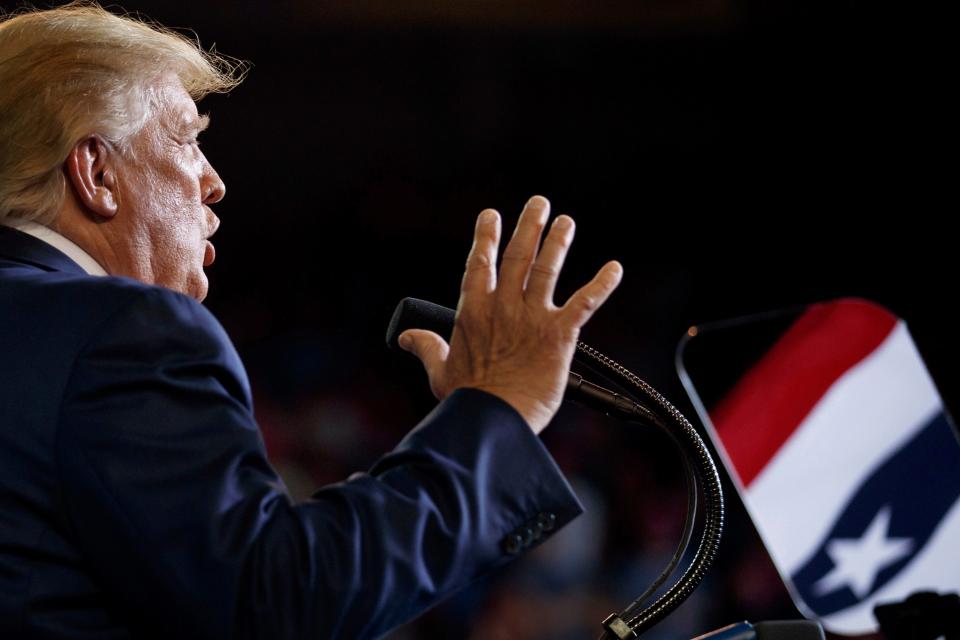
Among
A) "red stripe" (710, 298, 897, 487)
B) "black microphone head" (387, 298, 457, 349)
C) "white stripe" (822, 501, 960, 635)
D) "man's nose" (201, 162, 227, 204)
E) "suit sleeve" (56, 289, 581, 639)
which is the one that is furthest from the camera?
"red stripe" (710, 298, 897, 487)

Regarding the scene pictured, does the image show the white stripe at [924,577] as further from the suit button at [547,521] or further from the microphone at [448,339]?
the suit button at [547,521]

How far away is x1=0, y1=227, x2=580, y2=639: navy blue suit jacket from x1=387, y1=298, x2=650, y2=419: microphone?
179 millimetres

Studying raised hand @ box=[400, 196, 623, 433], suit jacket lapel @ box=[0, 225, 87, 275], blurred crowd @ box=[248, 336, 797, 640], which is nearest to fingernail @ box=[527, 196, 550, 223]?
raised hand @ box=[400, 196, 623, 433]

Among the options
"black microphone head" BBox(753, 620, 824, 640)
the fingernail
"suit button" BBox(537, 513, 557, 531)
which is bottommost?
"black microphone head" BBox(753, 620, 824, 640)

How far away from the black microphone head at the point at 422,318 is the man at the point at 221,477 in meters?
0.13

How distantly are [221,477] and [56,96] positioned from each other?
52 centimetres

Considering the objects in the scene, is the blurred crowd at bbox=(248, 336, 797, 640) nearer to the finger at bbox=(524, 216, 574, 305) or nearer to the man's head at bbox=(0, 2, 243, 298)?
the man's head at bbox=(0, 2, 243, 298)

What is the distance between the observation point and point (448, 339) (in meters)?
1.07

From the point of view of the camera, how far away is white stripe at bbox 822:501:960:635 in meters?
2.07

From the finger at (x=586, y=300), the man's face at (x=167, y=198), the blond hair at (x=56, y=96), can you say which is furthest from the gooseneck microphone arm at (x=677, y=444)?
the blond hair at (x=56, y=96)

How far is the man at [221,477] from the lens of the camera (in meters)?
0.72

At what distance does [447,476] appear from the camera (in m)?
0.78

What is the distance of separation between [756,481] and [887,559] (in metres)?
0.32

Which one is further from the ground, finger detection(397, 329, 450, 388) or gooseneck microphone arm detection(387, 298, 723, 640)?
finger detection(397, 329, 450, 388)
